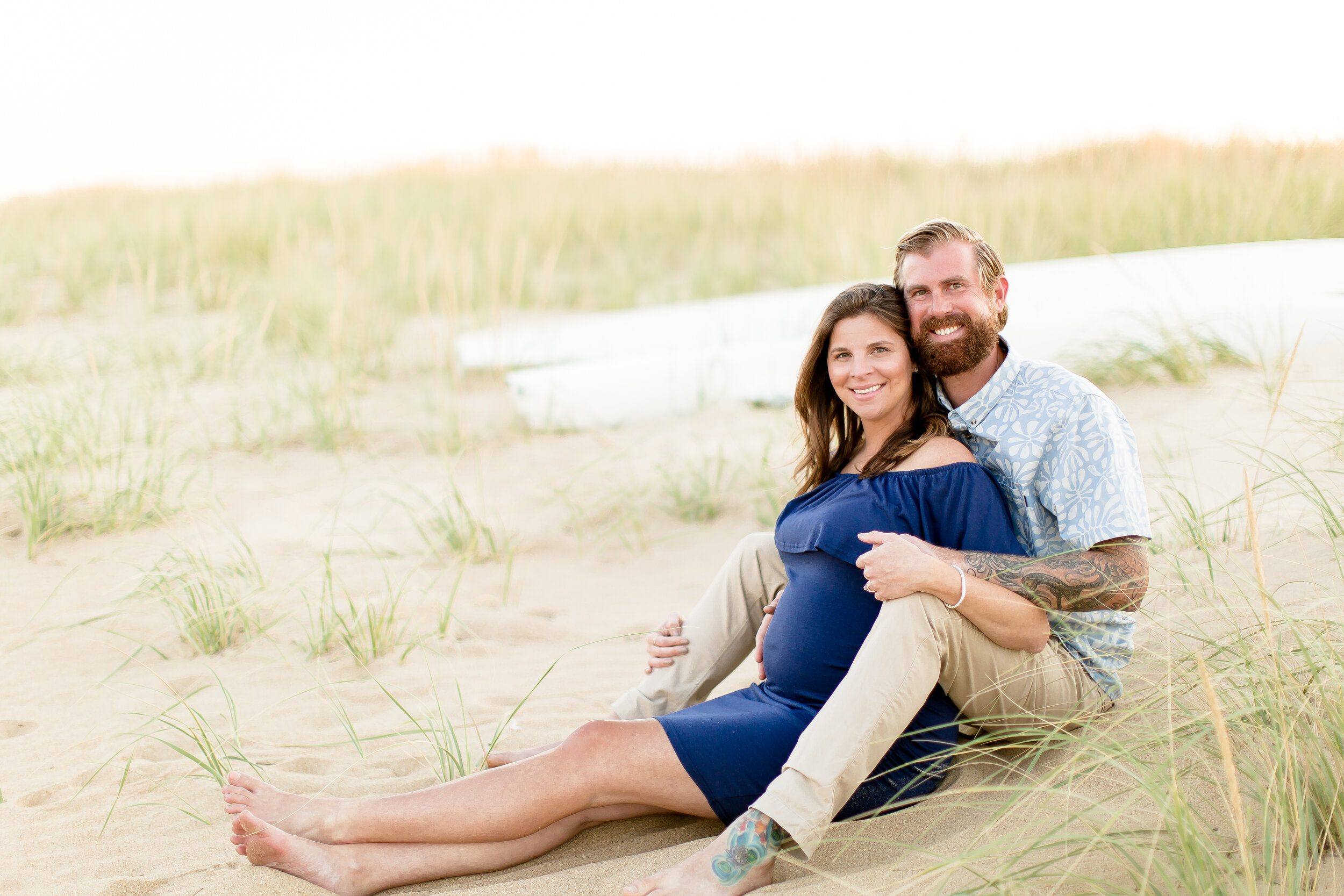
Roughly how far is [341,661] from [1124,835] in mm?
2588

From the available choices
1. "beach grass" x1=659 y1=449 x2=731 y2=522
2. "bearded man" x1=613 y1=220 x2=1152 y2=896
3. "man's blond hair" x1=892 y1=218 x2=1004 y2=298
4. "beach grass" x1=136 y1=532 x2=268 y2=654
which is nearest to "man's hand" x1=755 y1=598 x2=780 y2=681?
"bearded man" x1=613 y1=220 x2=1152 y2=896

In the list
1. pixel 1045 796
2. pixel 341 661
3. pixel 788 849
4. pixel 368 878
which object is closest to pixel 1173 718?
pixel 1045 796

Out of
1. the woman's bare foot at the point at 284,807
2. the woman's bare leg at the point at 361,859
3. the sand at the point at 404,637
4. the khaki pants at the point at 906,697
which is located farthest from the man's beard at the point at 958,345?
the woman's bare foot at the point at 284,807

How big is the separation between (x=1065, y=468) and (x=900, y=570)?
579 mm

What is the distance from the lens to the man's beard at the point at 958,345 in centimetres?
258

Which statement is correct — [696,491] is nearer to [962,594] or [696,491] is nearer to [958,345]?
[958,345]

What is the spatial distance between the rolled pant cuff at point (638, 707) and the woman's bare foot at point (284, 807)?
80cm

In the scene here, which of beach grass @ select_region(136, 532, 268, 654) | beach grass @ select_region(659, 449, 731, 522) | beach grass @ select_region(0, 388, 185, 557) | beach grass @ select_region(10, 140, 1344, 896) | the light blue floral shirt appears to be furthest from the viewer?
beach grass @ select_region(659, 449, 731, 522)

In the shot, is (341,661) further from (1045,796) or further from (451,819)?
(1045,796)

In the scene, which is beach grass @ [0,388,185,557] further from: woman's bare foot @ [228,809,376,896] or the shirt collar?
the shirt collar

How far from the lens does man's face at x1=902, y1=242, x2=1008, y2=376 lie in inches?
102

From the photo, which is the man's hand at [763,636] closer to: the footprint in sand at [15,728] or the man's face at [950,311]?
the man's face at [950,311]

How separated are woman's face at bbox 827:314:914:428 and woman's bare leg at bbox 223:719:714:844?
3.16 feet

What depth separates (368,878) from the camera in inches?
88.1
